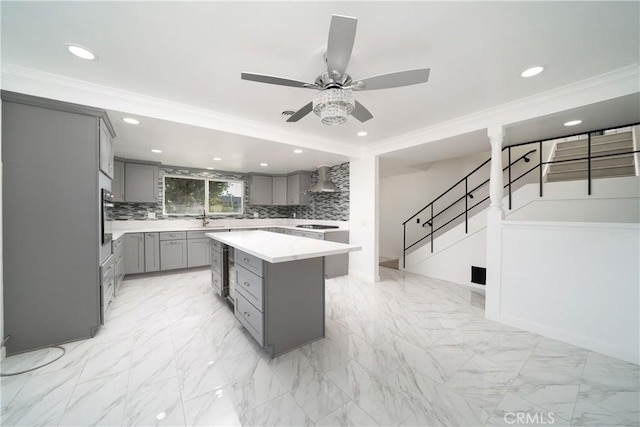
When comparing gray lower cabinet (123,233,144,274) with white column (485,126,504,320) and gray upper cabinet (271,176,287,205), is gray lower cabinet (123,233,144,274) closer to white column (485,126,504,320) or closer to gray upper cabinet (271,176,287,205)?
gray upper cabinet (271,176,287,205)

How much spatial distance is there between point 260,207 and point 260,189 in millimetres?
627

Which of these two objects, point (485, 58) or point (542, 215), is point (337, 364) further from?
point (542, 215)

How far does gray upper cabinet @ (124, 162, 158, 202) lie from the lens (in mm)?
4590

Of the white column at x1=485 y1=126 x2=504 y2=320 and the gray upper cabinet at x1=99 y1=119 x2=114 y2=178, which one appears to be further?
the white column at x1=485 y1=126 x2=504 y2=320

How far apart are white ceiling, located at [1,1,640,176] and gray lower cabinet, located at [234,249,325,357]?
1643mm

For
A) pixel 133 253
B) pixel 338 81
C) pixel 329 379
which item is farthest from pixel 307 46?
pixel 133 253

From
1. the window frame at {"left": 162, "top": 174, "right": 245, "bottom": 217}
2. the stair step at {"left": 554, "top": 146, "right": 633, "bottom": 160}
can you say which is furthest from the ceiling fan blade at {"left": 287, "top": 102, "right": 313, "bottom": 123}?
the stair step at {"left": 554, "top": 146, "right": 633, "bottom": 160}

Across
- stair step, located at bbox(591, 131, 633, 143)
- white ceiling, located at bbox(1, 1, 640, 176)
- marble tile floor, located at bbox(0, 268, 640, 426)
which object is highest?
stair step, located at bbox(591, 131, 633, 143)

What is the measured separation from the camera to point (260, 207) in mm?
6590

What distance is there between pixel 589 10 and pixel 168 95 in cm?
329

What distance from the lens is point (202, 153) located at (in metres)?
4.20

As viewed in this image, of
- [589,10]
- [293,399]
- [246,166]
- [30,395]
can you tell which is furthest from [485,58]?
[246,166]

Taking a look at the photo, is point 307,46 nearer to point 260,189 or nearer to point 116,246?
point 116,246

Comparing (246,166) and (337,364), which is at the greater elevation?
(246,166)
